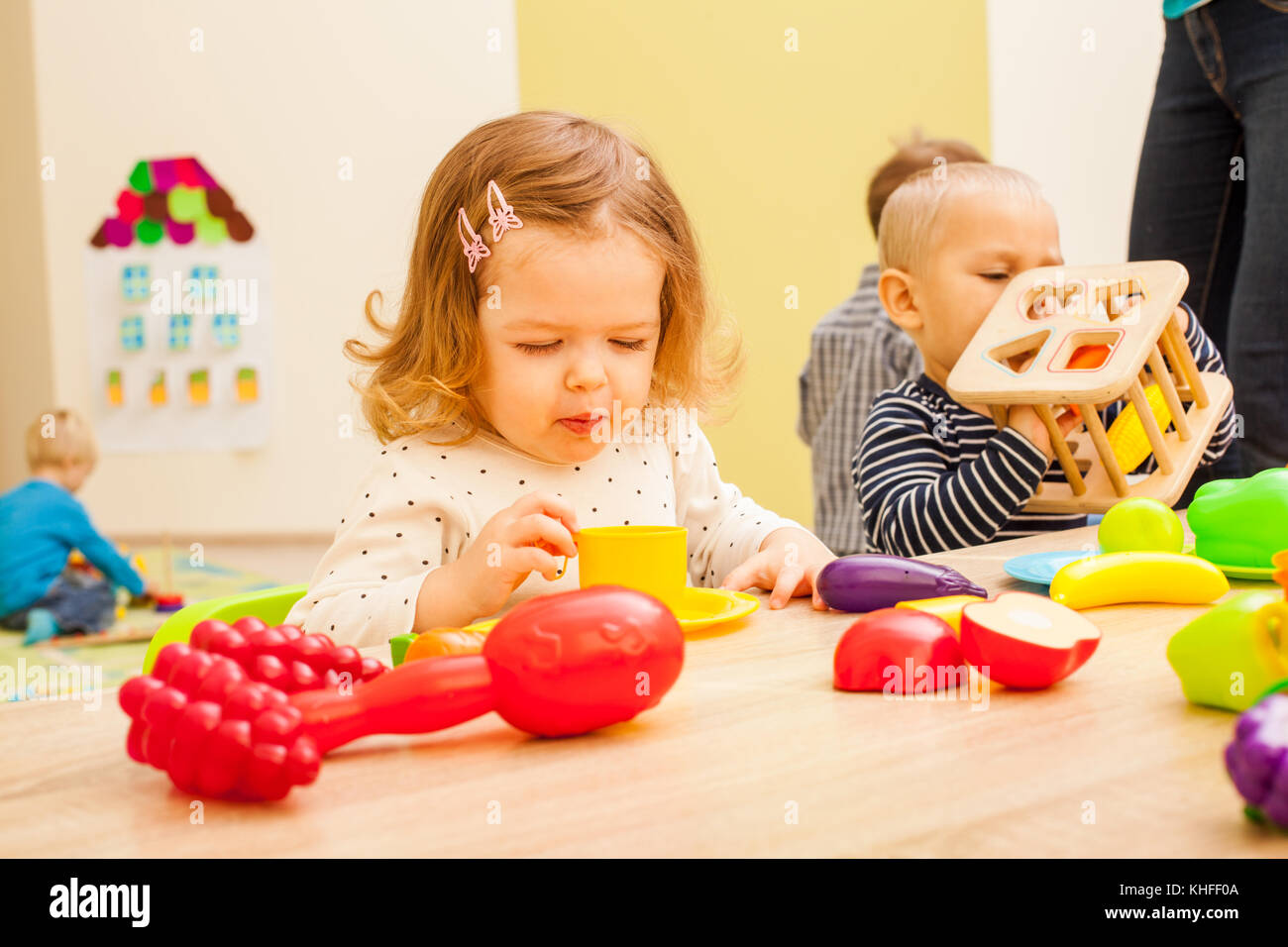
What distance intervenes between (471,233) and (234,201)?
13.0ft

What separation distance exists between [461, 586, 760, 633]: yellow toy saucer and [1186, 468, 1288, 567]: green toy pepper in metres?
0.34

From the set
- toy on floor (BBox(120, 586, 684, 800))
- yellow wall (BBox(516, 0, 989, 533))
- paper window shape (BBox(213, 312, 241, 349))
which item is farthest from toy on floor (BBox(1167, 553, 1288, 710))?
paper window shape (BBox(213, 312, 241, 349))

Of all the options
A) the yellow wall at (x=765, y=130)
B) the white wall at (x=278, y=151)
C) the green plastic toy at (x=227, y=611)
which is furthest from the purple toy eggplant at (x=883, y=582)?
the white wall at (x=278, y=151)

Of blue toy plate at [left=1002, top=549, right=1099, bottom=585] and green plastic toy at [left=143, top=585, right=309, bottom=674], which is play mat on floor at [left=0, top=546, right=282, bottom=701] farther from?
blue toy plate at [left=1002, top=549, right=1099, bottom=585]

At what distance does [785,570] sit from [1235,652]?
0.44 m

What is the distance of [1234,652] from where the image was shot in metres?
0.50

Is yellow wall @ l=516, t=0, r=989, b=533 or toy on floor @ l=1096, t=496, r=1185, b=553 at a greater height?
yellow wall @ l=516, t=0, r=989, b=533

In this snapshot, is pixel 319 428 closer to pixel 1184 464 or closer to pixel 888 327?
pixel 888 327

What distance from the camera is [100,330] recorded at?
485 centimetres

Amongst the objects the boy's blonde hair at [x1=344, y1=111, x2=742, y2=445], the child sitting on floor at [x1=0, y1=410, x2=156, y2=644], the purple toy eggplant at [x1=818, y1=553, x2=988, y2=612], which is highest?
the boy's blonde hair at [x1=344, y1=111, x2=742, y2=445]

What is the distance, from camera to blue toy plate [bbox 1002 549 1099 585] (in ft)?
2.84

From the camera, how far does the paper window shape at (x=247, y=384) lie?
4.69m
